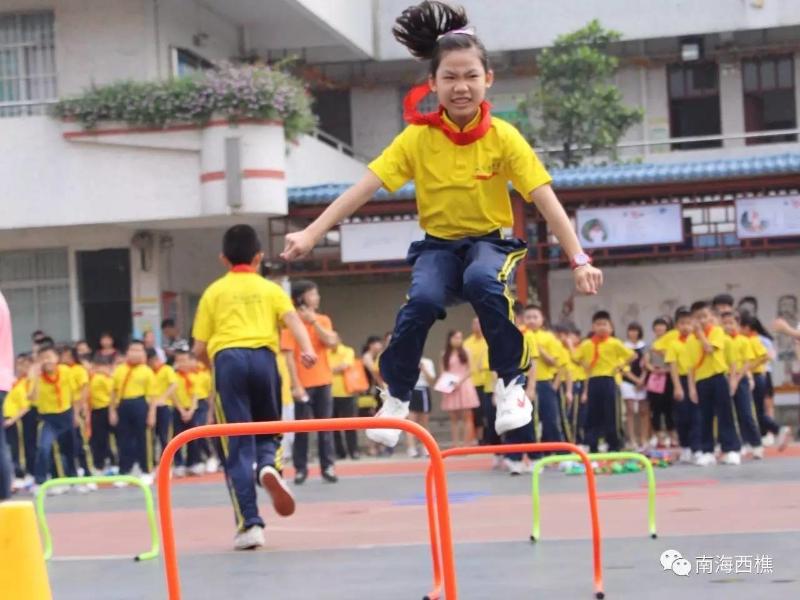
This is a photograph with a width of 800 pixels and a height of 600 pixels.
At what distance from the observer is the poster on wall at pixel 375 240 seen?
76.1ft

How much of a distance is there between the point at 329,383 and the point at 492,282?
30.2ft

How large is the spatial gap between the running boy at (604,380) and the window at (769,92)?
1277cm

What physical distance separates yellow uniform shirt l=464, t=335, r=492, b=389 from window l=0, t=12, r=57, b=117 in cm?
846

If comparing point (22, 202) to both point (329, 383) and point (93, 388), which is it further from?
point (329, 383)

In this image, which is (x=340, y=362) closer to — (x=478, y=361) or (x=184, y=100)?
(x=478, y=361)

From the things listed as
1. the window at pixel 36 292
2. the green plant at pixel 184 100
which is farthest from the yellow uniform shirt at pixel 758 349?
the window at pixel 36 292

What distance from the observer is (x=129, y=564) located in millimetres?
9891

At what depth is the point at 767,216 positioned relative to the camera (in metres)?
22.8

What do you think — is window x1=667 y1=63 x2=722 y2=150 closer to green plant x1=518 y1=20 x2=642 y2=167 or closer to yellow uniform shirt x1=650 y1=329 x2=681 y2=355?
green plant x1=518 y1=20 x2=642 y2=167

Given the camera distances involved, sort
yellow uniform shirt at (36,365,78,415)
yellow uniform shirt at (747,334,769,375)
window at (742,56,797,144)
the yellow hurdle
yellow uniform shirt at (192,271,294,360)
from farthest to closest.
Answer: window at (742,56,797,144)
yellow uniform shirt at (36,365,78,415)
yellow uniform shirt at (747,334,769,375)
yellow uniform shirt at (192,271,294,360)
the yellow hurdle

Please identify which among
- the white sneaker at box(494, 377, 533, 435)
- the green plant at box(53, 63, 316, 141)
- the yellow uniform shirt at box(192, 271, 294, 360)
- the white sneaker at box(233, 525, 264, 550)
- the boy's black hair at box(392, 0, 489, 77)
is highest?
the green plant at box(53, 63, 316, 141)

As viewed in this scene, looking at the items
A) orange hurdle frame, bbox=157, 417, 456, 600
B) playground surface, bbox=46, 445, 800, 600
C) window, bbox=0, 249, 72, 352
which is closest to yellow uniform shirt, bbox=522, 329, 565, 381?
playground surface, bbox=46, 445, 800, 600

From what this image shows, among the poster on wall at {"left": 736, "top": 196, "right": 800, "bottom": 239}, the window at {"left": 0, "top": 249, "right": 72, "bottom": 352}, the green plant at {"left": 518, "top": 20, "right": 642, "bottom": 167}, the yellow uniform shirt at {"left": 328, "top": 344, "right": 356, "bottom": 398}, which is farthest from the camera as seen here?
the green plant at {"left": 518, "top": 20, "right": 642, "bottom": 167}

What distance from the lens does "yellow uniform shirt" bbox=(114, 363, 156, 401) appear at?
18.7 m
